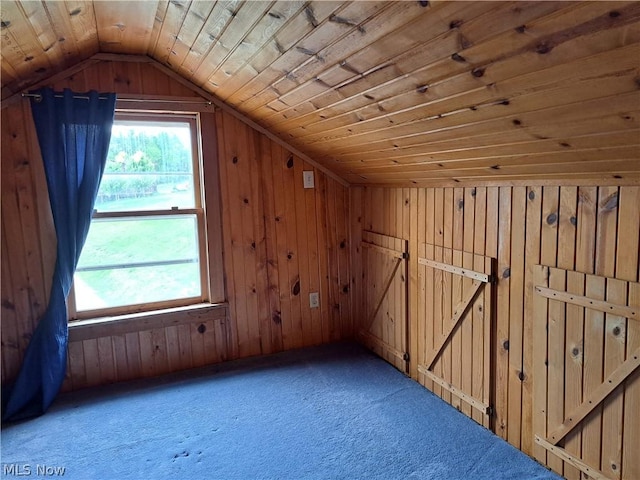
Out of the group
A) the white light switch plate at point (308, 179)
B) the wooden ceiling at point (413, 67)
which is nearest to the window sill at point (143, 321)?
the white light switch plate at point (308, 179)

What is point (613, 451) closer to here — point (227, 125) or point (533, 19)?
point (533, 19)

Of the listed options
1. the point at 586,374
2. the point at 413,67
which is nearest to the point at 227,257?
the point at 413,67

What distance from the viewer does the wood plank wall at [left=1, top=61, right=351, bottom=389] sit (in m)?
2.73

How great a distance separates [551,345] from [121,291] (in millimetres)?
2659

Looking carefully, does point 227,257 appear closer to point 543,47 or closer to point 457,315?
point 457,315

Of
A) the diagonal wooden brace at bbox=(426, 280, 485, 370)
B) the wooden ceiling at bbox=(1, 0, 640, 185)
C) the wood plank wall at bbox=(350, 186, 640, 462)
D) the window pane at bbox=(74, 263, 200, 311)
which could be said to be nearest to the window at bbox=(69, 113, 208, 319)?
the window pane at bbox=(74, 263, 200, 311)

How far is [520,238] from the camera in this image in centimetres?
212

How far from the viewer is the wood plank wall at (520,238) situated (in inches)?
67.9

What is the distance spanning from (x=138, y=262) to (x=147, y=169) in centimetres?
65

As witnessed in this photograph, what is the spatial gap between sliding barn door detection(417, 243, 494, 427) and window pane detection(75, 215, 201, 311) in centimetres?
165

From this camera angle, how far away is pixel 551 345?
6.55 feet

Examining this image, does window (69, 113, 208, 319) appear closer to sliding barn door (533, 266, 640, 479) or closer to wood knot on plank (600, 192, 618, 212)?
sliding barn door (533, 266, 640, 479)

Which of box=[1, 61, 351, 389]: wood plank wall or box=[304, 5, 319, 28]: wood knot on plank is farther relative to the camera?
box=[1, 61, 351, 389]: wood plank wall

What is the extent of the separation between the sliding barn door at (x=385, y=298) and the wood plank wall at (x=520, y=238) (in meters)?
0.14
